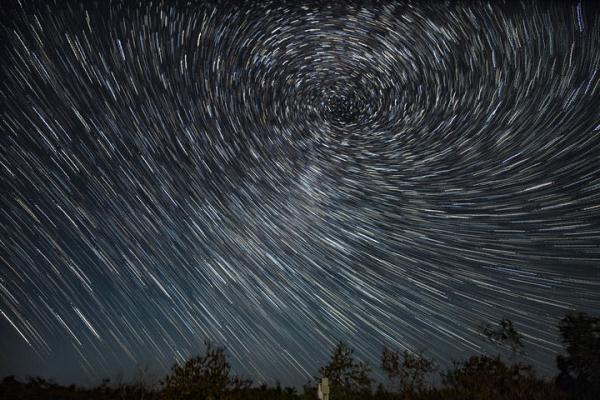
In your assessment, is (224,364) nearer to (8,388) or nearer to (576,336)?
(8,388)

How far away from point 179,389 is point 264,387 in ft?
22.7

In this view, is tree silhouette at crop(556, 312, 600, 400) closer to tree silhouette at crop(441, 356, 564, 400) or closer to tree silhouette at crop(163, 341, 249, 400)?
tree silhouette at crop(441, 356, 564, 400)

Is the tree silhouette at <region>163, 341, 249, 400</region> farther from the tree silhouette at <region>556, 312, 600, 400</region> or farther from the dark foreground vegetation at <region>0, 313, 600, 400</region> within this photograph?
the tree silhouette at <region>556, 312, 600, 400</region>

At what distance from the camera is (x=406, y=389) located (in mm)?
30641

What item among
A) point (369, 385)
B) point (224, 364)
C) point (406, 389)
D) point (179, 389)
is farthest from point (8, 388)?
point (406, 389)

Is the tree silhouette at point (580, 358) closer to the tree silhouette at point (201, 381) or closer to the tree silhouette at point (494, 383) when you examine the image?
the tree silhouette at point (494, 383)

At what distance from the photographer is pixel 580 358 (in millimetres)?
28125

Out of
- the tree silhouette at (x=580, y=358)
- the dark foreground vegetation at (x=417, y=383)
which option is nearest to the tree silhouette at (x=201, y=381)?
the dark foreground vegetation at (x=417, y=383)

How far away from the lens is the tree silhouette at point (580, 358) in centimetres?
2702

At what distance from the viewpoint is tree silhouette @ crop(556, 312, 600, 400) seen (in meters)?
27.0

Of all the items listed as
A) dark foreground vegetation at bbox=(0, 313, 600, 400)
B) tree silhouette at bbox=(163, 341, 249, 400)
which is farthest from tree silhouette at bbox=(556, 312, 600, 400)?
tree silhouette at bbox=(163, 341, 249, 400)

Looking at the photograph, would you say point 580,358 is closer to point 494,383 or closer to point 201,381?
point 494,383

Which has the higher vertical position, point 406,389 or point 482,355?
point 482,355

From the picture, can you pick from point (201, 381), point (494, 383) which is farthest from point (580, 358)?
point (201, 381)
